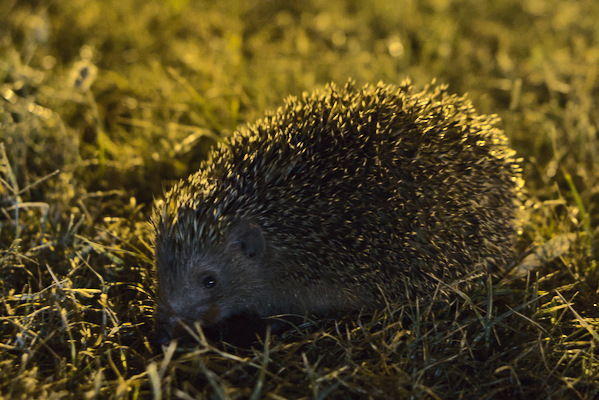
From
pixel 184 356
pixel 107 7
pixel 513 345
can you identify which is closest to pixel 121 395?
pixel 184 356

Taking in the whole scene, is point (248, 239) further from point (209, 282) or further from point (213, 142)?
point (213, 142)

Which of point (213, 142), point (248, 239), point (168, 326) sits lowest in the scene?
point (168, 326)

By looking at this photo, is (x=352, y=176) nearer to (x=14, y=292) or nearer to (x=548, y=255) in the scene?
(x=548, y=255)

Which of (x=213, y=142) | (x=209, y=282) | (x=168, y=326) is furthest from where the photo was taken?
(x=213, y=142)

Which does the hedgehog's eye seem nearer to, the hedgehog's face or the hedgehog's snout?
the hedgehog's face

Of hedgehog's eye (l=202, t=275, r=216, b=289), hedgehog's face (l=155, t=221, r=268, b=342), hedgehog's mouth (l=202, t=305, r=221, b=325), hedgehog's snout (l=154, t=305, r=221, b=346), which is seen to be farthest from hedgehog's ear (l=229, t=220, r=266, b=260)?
hedgehog's snout (l=154, t=305, r=221, b=346)

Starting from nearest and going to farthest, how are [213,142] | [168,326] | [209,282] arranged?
[168,326] < [209,282] < [213,142]

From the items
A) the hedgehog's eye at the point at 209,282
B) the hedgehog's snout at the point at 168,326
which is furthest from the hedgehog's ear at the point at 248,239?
the hedgehog's snout at the point at 168,326

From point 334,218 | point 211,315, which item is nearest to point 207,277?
point 211,315
